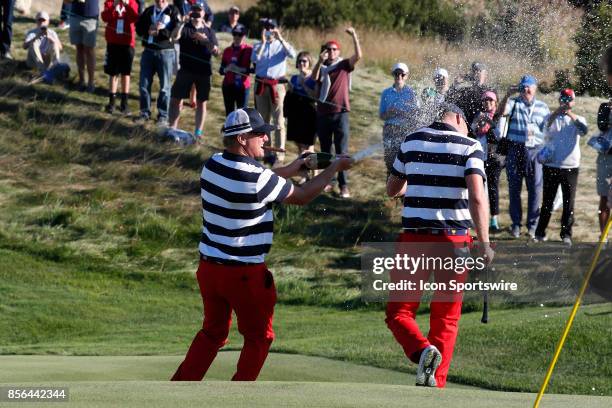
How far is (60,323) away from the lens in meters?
14.5

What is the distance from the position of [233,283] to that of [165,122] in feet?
37.9

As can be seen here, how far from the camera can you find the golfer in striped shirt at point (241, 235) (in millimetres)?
8023

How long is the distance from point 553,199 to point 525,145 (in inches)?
33.6

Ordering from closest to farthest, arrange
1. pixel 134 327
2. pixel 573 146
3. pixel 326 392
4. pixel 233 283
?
1. pixel 326 392
2. pixel 233 283
3. pixel 134 327
4. pixel 573 146

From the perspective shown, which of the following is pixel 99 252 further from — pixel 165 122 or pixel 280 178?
pixel 280 178

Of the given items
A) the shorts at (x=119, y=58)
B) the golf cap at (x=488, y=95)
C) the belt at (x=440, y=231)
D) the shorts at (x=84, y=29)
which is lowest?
the shorts at (x=119, y=58)

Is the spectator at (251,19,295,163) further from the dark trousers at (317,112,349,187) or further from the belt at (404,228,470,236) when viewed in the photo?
the belt at (404,228,470,236)

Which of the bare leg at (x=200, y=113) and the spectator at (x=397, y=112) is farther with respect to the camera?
Result: the bare leg at (x=200, y=113)

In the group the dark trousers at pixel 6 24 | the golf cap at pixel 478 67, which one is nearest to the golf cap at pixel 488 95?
the golf cap at pixel 478 67

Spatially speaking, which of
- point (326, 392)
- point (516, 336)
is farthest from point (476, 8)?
point (326, 392)

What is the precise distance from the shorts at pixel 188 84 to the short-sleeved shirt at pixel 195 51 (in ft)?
0.28

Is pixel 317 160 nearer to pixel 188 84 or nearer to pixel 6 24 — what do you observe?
pixel 188 84

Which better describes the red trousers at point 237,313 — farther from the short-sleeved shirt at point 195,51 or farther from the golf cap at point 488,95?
the short-sleeved shirt at point 195,51

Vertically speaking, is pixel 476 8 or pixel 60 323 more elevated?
pixel 476 8
